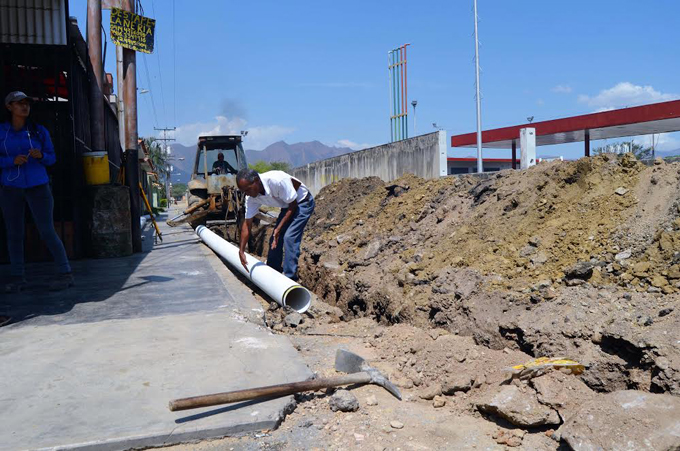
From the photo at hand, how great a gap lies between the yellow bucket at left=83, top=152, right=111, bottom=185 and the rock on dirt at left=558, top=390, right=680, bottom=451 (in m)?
7.29

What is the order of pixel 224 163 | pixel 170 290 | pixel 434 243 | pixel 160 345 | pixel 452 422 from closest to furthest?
pixel 452 422 → pixel 160 345 → pixel 170 290 → pixel 434 243 → pixel 224 163

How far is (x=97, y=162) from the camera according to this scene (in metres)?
8.02

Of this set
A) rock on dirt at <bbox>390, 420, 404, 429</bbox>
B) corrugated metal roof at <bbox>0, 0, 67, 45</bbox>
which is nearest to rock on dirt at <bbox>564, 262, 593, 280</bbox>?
rock on dirt at <bbox>390, 420, 404, 429</bbox>

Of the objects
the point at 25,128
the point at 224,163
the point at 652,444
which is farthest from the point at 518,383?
the point at 224,163

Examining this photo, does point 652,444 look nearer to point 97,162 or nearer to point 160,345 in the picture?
point 160,345

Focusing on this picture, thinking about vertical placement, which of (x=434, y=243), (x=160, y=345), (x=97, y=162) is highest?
(x=97, y=162)

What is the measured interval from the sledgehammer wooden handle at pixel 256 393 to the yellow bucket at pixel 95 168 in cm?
611

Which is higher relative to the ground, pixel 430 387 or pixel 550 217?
pixel 550 217

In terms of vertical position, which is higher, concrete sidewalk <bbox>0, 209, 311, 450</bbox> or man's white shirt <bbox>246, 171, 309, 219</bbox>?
man's white shirt <bbox>246, 171, 309, 219</bbox>

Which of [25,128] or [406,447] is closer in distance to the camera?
[406,447]

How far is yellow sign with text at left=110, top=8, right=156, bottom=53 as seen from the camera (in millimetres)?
8656

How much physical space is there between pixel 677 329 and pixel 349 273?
4.36 metres

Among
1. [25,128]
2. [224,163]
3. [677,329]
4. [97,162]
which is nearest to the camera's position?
[677,329]

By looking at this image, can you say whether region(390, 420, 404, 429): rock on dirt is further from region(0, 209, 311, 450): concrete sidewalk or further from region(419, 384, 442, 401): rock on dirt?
region(0, 209, 311, 450): concrete sidewalk
